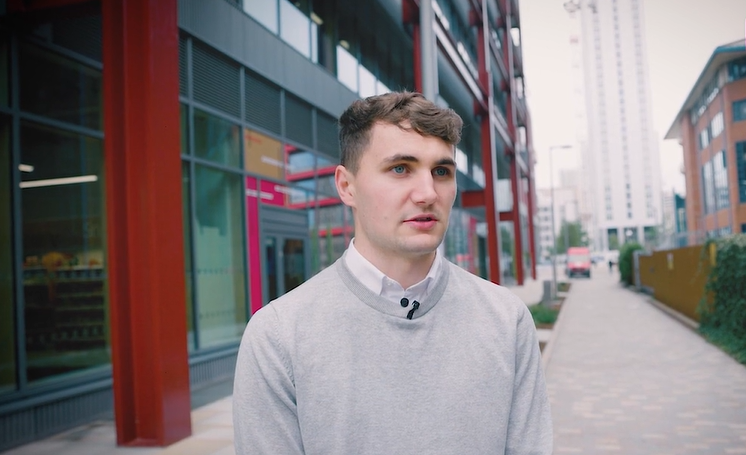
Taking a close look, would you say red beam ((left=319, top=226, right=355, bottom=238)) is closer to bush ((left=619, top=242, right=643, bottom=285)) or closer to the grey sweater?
the grey sweater

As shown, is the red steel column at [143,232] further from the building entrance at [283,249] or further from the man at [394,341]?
the building entrance at [283,249]

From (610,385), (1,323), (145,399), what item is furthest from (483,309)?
(610,385)

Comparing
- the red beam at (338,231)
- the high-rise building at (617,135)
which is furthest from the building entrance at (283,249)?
the high-rise building at (617,135)

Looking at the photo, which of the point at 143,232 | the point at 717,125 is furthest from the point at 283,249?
the point at 717,125

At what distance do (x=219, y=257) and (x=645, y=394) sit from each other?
21.8ft

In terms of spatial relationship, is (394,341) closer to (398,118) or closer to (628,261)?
(398,118)

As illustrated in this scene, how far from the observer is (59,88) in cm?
768

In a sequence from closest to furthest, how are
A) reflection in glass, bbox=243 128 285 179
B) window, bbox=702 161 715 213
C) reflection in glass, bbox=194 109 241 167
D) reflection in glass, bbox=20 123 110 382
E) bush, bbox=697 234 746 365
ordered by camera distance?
reflection in glass, bbox=20 123 110 382 < reflection in glass, bbox=194 109 241 167 < bush, bbox=697 234 746 365 < reflection in glass, bbox=243 128 285 179 < window, bbox=702 161 715 213

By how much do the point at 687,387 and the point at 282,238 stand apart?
7.21 meters

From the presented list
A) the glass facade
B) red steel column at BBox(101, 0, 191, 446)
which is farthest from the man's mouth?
the glass facade

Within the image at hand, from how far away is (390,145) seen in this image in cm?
181

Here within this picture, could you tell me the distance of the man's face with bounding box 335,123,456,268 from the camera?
181 centimetres

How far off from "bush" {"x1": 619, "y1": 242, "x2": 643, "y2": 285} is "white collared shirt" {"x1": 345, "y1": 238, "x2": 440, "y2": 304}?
108ft

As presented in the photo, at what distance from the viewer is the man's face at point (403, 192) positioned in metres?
1.81
